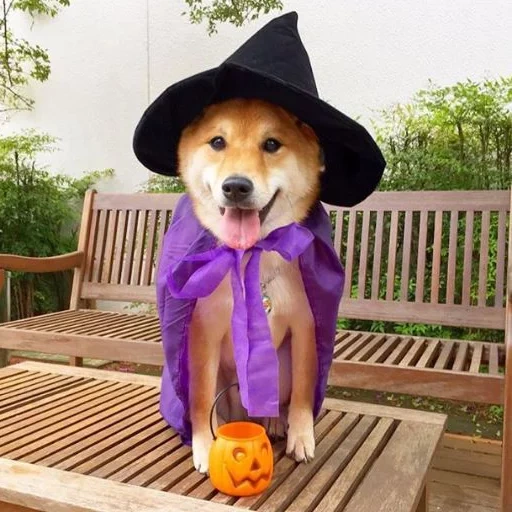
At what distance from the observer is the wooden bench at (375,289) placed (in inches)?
67.2

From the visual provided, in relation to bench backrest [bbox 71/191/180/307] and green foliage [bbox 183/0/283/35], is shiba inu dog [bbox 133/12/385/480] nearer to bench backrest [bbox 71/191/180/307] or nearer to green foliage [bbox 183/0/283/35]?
bench backrest [bbox 71/191/180/307]

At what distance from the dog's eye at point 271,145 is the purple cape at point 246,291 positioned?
5.4 inches

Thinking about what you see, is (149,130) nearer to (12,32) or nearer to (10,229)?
(10,229)

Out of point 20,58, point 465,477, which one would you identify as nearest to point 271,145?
point 465,477

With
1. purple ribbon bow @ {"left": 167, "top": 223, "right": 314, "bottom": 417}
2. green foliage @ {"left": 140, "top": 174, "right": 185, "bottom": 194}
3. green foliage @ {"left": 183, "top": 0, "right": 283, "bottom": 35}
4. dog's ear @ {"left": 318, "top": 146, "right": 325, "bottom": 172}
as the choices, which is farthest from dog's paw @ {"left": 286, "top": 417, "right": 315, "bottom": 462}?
green foliage @ {"left": 183, "top": 0, "right": 283, "bottom": 35}

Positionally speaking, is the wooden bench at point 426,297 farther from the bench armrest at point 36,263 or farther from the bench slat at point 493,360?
the bench armrest at point 36,263

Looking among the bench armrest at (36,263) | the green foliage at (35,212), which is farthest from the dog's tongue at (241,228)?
the green foliage at (35,212)

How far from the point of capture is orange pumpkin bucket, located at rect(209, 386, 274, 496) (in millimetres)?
931

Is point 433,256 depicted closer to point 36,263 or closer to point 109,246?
point 109,246

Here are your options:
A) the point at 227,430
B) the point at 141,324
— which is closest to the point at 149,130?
the point at 227,430

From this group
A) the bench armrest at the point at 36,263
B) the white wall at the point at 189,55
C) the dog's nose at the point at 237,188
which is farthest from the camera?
the white wall at the point at 189,55

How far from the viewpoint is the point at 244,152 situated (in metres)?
0.97

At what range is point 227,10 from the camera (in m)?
3.36

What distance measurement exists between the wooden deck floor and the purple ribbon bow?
1.09m
